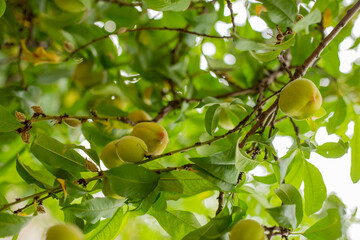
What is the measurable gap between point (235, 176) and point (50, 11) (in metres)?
0.80

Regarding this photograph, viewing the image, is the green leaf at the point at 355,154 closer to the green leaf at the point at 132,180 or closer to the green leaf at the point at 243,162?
the green leaf at the point at 243,162

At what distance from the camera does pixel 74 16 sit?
919 mm

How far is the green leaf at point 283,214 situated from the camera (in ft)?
1.34

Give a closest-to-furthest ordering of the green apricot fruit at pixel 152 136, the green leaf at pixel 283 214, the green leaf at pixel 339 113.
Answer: the green leaf at pixel 283 214, the green apricot fruit at pixel 152 136, the green leaf at pixel 339 113

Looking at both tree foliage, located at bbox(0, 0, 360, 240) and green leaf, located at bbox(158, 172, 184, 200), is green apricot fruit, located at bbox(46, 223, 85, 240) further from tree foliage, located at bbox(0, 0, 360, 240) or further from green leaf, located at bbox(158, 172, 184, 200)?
green leaf, located at bbox(158, 172, 184, 200)

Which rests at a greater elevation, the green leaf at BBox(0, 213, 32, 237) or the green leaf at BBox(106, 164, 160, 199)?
the green leaf at BBox(106, 164, 160, 199)

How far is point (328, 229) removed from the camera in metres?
0.47

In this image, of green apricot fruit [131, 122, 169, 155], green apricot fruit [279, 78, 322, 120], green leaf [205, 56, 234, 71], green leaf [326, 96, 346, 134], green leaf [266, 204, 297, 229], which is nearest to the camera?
green leaf [266, 204, 297, 229]

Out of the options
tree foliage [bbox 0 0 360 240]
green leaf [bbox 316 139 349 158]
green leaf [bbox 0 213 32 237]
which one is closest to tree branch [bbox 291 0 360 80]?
tree foliage [bbox 0 0 360 240]

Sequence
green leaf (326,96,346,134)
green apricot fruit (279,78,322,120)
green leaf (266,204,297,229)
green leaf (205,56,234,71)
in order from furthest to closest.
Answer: green leaf (205,56,234,71) → green leaf (326,96,346,134) → green apricot fruit (279,78,322,120) → green leaf (266,204,297,229)

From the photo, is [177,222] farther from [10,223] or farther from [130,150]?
[10,223]

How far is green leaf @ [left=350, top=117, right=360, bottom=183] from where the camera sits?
0.63m

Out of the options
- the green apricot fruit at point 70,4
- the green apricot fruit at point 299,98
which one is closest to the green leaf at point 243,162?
the green apricot fruit at point 299,98

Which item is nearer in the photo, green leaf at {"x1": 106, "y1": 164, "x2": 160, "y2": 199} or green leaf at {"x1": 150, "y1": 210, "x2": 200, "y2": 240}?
green leaf at {"x1": 106, "y1": 164, "x2": 160, "y2": 199}
